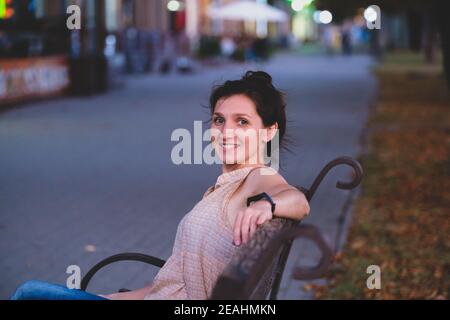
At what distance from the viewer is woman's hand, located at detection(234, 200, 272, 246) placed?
Answer: 2.28 metres

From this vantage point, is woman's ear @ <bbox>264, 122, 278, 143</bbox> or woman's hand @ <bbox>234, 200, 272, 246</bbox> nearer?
woman's hand @ <bbox>234, 200, 272, 246</bbox>

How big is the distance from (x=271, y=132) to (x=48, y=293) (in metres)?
0.86

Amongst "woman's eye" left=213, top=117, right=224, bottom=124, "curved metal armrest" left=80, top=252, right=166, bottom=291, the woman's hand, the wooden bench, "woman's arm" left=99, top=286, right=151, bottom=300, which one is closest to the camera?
the wooden bench

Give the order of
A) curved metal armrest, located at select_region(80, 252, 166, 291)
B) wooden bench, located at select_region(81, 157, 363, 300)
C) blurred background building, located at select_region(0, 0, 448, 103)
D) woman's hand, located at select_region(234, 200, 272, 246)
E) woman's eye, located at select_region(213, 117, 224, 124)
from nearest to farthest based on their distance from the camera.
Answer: wooden bench, located at select_region(81, 157, 363, 300) → woman's hand, located at select_region(234, 200, 272, 246) → woman's eye, located at select_region(213, 117, 224, 124) → curved metal armrest, located at select_region(80, 252, 166, 291) → blurred background building, located at select_region(0, 0, 448, 103)

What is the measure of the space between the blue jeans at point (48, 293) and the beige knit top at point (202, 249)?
12.8 inches

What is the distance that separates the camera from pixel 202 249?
8.41ft

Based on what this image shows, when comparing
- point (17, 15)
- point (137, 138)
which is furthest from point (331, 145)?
point (17, 15)

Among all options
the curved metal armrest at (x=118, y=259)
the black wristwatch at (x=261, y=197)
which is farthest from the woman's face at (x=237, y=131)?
the curved metal armrest at (x=118, y=259)

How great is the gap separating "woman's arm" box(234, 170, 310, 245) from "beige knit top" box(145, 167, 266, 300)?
7 cm

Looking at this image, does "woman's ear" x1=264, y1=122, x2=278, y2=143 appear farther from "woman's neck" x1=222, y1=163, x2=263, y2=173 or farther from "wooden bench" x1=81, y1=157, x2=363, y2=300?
"wooden bench" x1=81, y1=157, x2=363, y2=300

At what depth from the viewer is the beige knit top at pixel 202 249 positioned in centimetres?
254

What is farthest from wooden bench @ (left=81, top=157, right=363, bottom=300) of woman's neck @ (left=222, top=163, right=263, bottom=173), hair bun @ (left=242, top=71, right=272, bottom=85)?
hair bun @ (left=242, top=71, right=272, bottom=85)

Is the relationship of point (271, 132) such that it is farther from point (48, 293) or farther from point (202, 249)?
point (48, 293)

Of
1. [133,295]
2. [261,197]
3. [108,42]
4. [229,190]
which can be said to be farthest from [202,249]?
[108,42]
